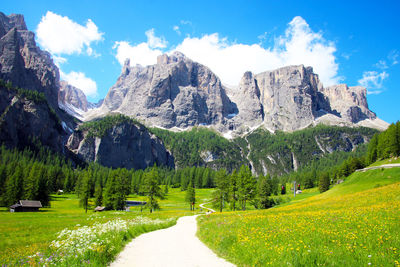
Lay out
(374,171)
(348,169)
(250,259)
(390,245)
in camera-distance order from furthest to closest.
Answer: (348,169) < (374,171) < (250,259) < (390,245)

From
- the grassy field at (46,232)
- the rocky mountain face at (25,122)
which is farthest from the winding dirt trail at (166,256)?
the rocky mountain face at (25,122)

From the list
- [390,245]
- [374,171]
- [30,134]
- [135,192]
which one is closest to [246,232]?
[390,245]

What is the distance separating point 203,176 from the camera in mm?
156750

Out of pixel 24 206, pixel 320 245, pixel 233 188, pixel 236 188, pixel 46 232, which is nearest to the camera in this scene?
pixel 320 245

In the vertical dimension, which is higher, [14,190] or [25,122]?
[25,122]

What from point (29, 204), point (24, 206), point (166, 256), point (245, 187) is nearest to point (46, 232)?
point (166, 256)

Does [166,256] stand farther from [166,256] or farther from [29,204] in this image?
[29,204]

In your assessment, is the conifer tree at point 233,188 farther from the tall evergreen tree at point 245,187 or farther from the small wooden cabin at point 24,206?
the small wooden cabin at point 24,206

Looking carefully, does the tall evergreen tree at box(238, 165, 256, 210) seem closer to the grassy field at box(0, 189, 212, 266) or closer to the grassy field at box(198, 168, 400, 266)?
the grassy field at box(0, 189, 212, 266)

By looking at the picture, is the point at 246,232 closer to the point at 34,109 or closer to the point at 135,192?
the point at 135,192

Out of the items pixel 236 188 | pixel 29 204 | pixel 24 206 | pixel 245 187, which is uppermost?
pixel 245 187

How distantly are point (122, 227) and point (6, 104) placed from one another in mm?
192311

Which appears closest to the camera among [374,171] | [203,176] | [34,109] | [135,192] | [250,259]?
[250,259]

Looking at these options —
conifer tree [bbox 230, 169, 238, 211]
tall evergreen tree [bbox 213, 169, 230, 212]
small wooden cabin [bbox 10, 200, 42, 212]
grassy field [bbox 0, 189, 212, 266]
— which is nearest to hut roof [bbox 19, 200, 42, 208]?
small wooden cabin [bbox 10, 200, 42, 212]
